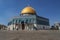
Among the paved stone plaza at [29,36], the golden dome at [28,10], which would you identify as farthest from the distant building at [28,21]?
the paved stone plaza at [29,36]

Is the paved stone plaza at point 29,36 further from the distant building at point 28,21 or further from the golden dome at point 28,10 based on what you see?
the golden dome at point 28,10

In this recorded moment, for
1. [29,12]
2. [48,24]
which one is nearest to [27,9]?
[29,12]

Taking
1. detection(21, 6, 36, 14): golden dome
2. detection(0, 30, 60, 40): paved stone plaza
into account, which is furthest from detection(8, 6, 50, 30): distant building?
detection(0, 30, 60, 40): paved stone plaza

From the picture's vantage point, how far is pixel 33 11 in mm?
37750

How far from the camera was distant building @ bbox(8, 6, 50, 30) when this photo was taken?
113ft

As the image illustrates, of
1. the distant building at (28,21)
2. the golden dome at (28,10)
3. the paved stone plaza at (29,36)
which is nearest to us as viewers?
the paved stone plaza at (29,36)

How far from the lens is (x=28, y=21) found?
3466cm

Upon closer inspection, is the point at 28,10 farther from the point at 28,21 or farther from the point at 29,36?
the point at 29,36

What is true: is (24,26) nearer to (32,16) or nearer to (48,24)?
(32,16)

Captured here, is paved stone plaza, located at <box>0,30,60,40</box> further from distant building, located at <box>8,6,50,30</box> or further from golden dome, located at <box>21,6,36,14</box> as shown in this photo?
golden dome, located at <box>21,6,36,14</box>

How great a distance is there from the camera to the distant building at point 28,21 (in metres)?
34.6

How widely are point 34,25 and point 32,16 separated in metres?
2.04

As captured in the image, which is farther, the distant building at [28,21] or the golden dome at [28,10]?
the golden dome at [28,10]

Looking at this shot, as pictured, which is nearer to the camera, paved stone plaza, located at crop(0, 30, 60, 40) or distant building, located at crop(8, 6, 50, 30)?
paved stone plaza, located at crop(0, 30, 60, 40)
